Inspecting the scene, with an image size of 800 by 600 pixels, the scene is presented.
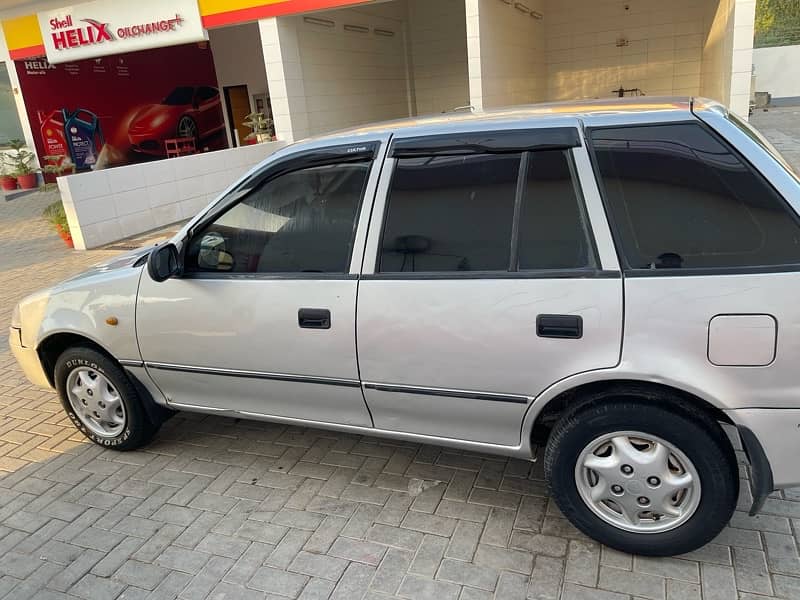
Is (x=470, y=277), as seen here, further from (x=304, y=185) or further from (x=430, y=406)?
(x=304, y=185)

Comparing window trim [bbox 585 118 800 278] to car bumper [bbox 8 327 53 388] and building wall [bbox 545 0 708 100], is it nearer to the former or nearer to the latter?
car bumper [bbox 8 327 53 388]

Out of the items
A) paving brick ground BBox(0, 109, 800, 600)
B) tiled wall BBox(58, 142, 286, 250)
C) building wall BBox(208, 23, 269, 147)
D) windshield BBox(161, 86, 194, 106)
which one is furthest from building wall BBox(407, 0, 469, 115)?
paving brick ground BBox(0, 109, 800, 600)

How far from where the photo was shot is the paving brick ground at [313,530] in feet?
8.41

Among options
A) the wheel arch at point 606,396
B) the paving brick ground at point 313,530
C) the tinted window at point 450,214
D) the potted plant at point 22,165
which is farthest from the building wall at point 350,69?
the wheel arch at point 606,396

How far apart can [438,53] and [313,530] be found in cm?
1670

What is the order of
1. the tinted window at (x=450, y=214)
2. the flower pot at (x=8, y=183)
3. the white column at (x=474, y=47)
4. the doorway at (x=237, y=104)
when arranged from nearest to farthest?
1. the tinted window at (x=450, y=214)
2. the white column at (x=474, y=47)
3. the flower pot at (x=8, y=183)
4. the doorway at (x=237, y=104)

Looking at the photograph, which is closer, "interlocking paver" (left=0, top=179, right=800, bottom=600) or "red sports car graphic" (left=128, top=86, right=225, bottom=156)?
"interlocking paver" (left=0, top=179, right=800, bottom=600)

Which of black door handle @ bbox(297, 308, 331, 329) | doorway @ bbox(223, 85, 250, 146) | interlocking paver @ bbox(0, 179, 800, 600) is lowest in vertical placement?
interlocking paver @ bbox(0, 179, 800, 600)

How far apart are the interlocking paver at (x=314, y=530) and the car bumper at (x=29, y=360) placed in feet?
1.50

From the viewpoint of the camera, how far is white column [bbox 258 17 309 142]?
12.1m

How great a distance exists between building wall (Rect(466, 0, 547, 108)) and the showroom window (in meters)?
12.7

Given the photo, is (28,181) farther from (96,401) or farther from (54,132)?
(96,401)

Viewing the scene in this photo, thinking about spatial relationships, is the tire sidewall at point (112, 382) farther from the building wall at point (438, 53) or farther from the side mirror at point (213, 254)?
the building wall at point (438, 53)

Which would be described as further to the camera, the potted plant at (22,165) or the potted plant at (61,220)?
the potted plant at (22,165)
